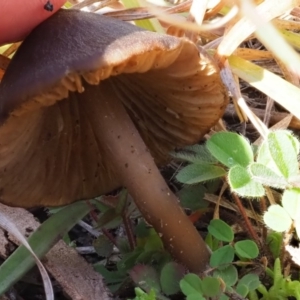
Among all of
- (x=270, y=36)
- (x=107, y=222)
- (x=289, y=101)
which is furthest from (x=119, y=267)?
(x=270, y=36)

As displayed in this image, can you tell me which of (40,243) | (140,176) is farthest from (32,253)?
(140,176)

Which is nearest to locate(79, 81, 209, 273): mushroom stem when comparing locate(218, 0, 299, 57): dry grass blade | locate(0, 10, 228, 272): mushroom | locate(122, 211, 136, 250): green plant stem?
locate(0, 10, 228, 272): mushroom

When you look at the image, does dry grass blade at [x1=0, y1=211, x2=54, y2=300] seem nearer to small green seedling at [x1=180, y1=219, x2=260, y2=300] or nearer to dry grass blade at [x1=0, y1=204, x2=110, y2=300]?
dry grass blade at [x1=0, y1=204, x2=110, y2=300]

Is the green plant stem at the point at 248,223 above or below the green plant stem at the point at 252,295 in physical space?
above

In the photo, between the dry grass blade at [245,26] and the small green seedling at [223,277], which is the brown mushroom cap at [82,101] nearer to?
the dry grass blade at [245,26]

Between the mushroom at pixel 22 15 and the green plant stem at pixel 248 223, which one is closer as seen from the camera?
the mushroom at pixel 22 15

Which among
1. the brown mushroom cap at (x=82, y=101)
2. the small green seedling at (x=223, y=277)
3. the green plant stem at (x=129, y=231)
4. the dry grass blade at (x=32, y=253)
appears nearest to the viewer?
the brown mushroom cap at (x=82, y=101)

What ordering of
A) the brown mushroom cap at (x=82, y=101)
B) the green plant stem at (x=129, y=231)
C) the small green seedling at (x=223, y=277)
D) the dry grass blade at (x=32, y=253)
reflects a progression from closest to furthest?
the brown mushroom cap at (x=82, y=101) < the small green seedling at (x=223, y=277) < the dry grass blade at (x=32, y=253) < the green plant stem at (x=129, y=231)

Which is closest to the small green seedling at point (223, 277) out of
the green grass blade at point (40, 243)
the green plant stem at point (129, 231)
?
the green plant stem at point (129, 231)

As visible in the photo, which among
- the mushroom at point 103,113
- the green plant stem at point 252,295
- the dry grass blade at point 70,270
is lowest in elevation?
the green plant stem at point 252,295
